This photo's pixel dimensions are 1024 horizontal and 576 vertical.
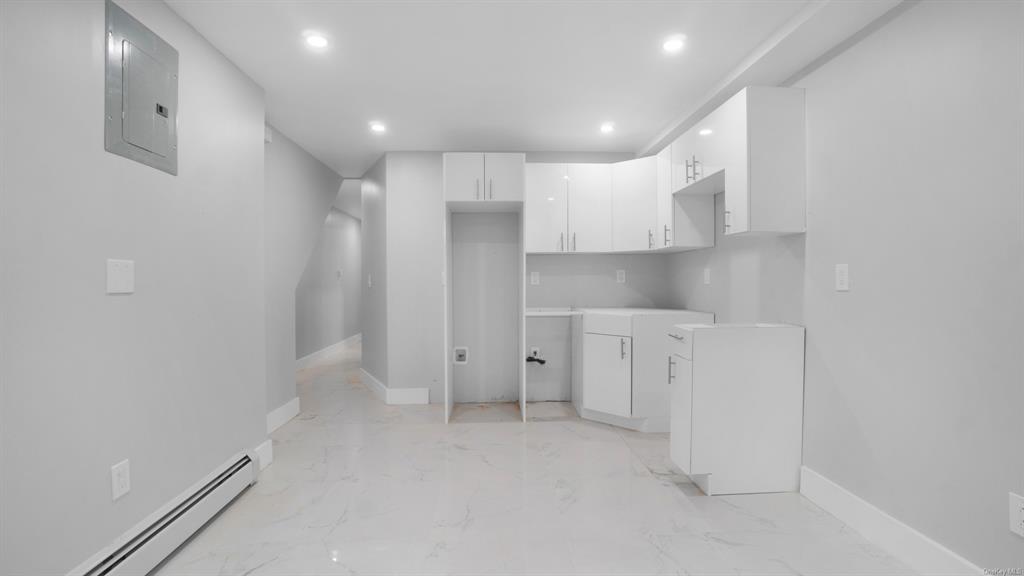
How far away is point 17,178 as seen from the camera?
1263mm

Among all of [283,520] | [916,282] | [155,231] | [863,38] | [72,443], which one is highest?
[863,38]

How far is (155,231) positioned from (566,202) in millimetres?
2763

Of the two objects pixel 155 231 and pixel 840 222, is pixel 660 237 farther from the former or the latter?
pixel 155 231

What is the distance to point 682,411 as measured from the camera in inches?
93.1

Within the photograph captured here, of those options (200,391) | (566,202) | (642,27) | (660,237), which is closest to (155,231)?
(200,391)

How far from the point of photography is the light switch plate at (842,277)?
6.62 ft

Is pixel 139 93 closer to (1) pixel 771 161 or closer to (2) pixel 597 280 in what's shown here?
(1) pixel 771 161

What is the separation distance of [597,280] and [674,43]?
7.18 ft

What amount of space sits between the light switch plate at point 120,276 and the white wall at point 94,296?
0.03 metres

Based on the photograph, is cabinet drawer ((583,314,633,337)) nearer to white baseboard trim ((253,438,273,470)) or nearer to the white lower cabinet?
the white lower cabinet

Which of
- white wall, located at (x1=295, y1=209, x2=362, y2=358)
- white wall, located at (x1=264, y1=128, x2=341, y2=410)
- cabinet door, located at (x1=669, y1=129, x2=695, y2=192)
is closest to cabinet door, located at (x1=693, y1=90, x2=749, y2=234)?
cabinet door, located at (x1=669, y1=129, x2=695, y2=192)

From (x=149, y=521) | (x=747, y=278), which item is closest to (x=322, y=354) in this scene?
(x=149, y=521)

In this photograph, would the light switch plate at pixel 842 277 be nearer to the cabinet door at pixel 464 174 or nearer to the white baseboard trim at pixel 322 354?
the cabinet door at pixel 464 174

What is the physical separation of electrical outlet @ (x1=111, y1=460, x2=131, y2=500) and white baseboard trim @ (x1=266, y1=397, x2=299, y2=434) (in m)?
1.59
